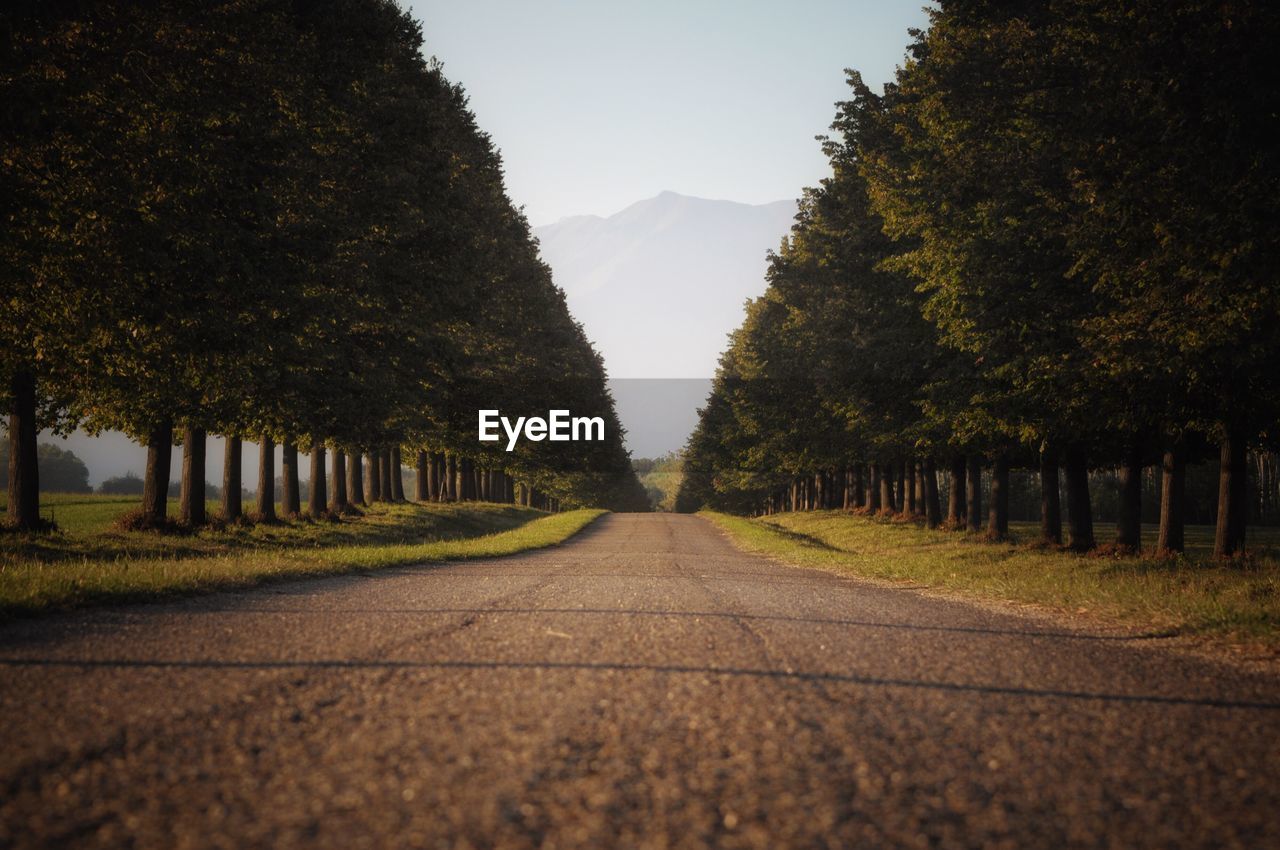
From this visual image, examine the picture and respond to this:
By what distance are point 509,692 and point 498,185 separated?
105 ft

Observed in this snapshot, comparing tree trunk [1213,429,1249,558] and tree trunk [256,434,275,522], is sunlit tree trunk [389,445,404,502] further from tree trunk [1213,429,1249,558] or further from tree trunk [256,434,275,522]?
tree trunk [1213,429,1249,558]

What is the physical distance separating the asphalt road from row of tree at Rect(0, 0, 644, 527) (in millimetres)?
8942

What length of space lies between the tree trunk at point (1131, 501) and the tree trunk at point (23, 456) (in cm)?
2268

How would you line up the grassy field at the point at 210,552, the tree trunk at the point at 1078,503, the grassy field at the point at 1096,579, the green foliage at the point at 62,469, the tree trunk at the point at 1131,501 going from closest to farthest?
the grassy field at the point at 210,552 < the grassy field at the point at 1096,579 < the tree trunk at the point at 1131,501 < the tree trunk at the point at 1078,503 < the green foliage at the point at 62,469

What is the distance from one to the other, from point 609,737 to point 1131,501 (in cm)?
1687

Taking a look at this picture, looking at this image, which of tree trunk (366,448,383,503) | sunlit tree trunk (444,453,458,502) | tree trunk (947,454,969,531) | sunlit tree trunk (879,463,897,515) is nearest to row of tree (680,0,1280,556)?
tree trunk (947,454,969,531)

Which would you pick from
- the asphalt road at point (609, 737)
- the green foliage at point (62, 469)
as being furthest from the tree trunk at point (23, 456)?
the green foliage at point (62, 469)

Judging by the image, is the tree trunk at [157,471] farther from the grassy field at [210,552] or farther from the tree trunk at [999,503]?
the tree trunk at [999,503]

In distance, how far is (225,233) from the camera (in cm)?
1419

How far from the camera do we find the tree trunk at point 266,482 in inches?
811

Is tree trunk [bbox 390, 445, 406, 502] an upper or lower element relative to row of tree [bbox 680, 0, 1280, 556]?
lower

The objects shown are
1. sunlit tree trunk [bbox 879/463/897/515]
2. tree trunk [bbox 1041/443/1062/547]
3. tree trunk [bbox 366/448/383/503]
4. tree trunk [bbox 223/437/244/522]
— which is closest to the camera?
tree trunk [bbox 1041/443/1062/547]

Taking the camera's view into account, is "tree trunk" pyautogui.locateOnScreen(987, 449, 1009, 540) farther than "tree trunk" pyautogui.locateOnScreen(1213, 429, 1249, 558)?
Yes

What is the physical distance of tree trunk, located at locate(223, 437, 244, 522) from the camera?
19.9m
